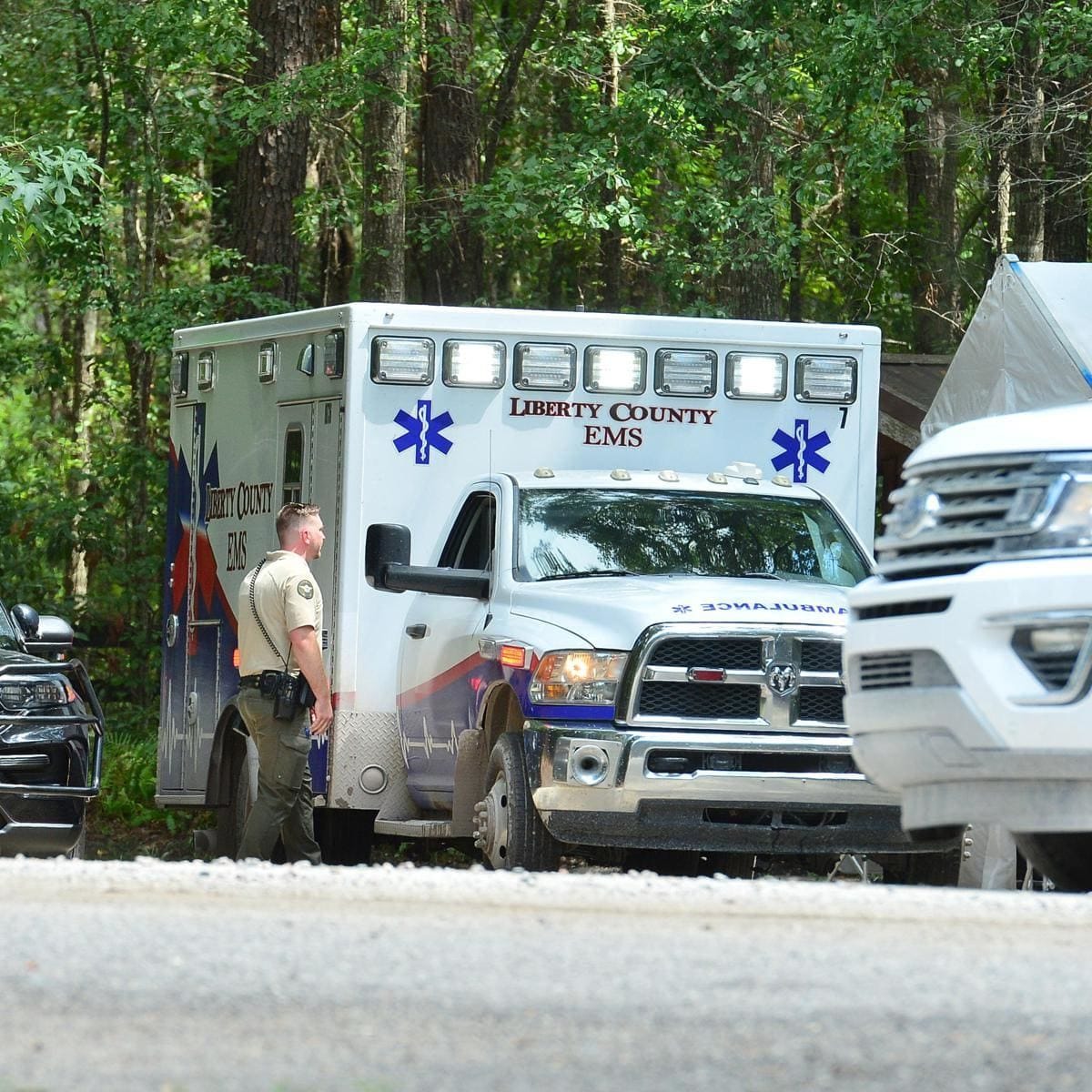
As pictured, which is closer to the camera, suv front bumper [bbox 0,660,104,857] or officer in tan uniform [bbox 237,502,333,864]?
officer in tan uniform [bbox 237,502,333,864]

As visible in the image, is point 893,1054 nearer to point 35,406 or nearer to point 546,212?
point 546,212

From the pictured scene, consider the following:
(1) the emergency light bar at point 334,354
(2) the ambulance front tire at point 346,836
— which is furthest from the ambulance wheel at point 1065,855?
(2) the ambulance front tire at point 346,836

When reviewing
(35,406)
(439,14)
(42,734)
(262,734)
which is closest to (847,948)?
(262,734)

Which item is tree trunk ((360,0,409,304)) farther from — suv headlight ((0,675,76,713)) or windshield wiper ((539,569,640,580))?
windshield wiper ((539,569,640,580))

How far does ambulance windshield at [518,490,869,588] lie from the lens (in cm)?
1023

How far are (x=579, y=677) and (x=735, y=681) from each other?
0.66 meters

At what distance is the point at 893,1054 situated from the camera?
4.23m

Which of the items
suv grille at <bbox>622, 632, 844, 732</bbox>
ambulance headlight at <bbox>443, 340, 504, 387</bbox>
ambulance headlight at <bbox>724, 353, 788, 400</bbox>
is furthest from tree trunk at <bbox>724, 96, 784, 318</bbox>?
suv grille at <bbox>622, 632, 844, 732</bbox>

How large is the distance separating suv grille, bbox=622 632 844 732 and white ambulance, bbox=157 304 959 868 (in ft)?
0.04

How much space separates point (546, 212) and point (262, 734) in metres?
9.57

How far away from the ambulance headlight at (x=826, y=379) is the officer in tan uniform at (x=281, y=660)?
272cm

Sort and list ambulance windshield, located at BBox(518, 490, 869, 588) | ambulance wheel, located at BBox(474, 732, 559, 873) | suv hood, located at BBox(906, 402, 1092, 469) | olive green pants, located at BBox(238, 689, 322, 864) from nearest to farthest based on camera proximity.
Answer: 1. suv hood, located at BBox(906, 402, 1092, 469)
2. ambulance wheel, located at BBox(474, 732, 559, 873)
3. ambulance windshield, located at BBox(518, 490, 869, 588)
4. olive green pants, located at BBox(238, 689, 322, 864)

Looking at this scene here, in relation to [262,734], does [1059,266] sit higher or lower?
higher

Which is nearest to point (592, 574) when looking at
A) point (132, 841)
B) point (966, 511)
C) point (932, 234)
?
point (966, 511)
